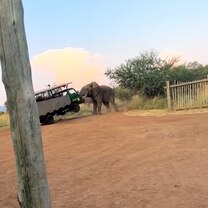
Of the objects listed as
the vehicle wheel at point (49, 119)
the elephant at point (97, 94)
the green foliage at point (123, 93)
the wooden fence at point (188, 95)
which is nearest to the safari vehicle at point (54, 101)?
the vehicle wheel at point (49, 119)

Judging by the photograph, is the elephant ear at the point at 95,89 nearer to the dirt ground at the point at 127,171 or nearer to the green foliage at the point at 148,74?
the green foliage at the point at 148,74

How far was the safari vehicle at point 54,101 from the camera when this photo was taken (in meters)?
21.2

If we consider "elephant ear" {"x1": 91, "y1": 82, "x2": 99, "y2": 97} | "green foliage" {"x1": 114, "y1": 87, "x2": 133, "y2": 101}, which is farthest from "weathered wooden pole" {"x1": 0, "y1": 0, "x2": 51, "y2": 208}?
"green foliage" {"x1": 114, "y1": 87, "x2": 133, "y2": 101}

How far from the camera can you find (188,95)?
21.0 meters

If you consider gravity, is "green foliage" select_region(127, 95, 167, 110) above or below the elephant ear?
below

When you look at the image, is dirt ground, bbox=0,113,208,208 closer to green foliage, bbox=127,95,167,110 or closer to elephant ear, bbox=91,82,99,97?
green foliage, bbox=127,95,167,110

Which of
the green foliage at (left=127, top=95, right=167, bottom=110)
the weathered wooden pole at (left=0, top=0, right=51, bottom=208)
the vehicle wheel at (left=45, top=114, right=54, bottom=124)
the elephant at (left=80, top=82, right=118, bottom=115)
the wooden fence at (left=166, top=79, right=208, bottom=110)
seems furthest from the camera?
the elephant at (left=80, top=82, right=118, bottom=115)

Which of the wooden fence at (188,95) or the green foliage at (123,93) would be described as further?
the green foliage at (123,93)

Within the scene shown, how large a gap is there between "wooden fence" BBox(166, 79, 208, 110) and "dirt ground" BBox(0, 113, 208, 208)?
8060 mm

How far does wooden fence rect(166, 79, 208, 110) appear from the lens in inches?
807

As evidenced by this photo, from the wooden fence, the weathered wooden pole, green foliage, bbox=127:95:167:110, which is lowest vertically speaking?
green foliage, bbox=127:95:167:110

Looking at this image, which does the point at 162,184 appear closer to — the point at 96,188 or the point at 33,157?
the point at 96,188

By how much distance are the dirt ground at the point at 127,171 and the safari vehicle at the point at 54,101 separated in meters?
8.64

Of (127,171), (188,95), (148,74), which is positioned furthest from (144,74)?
(127,171)
